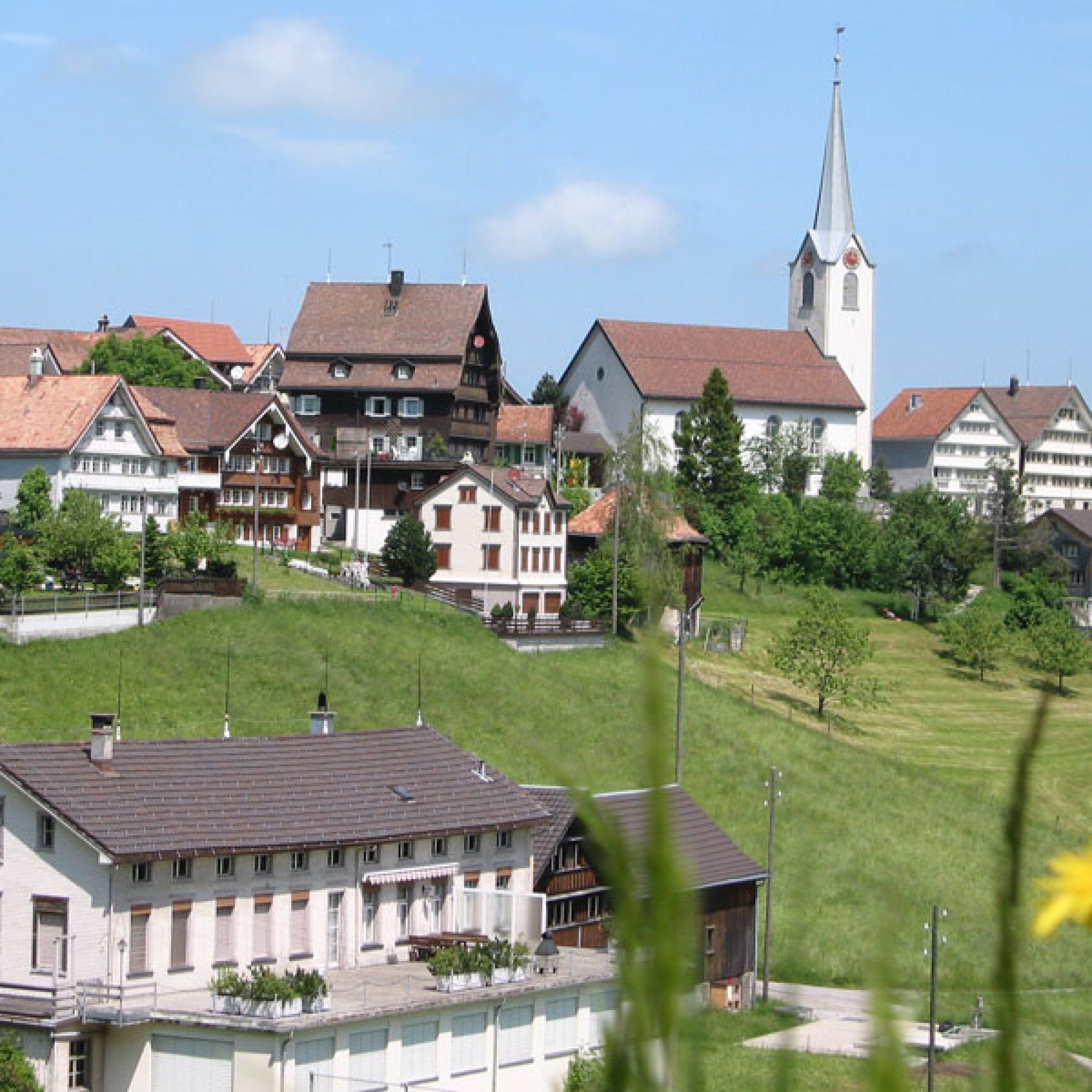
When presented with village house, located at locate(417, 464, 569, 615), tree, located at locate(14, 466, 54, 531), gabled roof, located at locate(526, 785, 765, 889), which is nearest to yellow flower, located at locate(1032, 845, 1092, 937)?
A: gabled roof, located at locate(526, 785, 765, 889)

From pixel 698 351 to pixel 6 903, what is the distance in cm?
8913

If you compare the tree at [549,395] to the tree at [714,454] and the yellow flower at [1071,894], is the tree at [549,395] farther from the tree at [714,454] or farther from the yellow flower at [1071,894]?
the yellow flower at [1071,894]

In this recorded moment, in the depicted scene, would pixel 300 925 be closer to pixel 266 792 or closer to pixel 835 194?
pixel 266 792

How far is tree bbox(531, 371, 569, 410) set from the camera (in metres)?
118

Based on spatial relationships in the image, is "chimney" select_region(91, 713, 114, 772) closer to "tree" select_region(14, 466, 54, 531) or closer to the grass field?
the grass field

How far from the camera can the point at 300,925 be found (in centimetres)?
3575

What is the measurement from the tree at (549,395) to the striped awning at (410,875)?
259ft

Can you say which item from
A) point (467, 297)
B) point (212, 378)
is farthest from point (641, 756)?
point (212, 378)

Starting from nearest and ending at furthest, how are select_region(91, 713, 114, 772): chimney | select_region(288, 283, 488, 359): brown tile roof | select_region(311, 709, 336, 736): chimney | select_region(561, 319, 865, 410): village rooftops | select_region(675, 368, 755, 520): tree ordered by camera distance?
select_region(91, 713, 114, 772): chimney → select_region(311, 709, 336, 736): chimney → select_region(288, 283, 488, 359): brown tile roof → select_region(675, 368, 755, 520): tree → select_region(561, 319, 865, 410): village rooftops

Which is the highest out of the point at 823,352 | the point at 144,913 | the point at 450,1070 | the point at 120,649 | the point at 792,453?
the point at 823,352

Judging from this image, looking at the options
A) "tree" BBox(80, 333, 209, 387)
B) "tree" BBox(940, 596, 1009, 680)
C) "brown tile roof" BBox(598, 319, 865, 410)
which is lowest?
"tree" BBox(940, 596, 1009, 680)

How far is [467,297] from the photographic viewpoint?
95.7 meters

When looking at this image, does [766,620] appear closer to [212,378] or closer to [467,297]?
[467,297]

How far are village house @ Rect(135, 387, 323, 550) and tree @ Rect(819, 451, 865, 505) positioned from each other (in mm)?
34491
